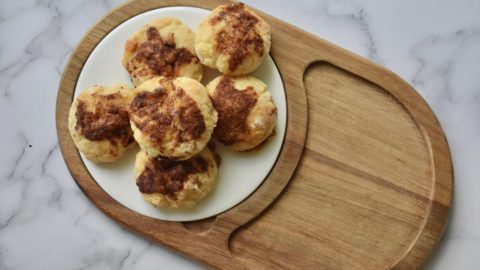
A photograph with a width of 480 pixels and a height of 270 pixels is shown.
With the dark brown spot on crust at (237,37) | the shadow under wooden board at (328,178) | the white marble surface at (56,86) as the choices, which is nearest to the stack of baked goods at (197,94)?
the dark brown spot on crust at (237,37)

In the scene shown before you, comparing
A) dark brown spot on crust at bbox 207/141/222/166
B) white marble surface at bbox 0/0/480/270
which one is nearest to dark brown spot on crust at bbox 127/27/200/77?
dark brown spot on crust at bbox 207/141/222/166

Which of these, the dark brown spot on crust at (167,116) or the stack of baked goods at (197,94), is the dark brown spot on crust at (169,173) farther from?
the dark brown spot on crust at (167,116)

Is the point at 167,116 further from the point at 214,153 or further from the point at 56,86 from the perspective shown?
the point at 56,86

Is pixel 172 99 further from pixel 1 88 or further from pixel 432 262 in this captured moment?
pixel 432 262

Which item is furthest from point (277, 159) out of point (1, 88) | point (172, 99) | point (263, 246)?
point (1, 88)

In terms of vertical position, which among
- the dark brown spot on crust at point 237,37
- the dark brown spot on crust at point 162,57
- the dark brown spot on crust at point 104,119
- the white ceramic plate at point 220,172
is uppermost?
the dark brown spot on crust at point 237,37

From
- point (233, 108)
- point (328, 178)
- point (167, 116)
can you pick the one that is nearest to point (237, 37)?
point (233, 108)
